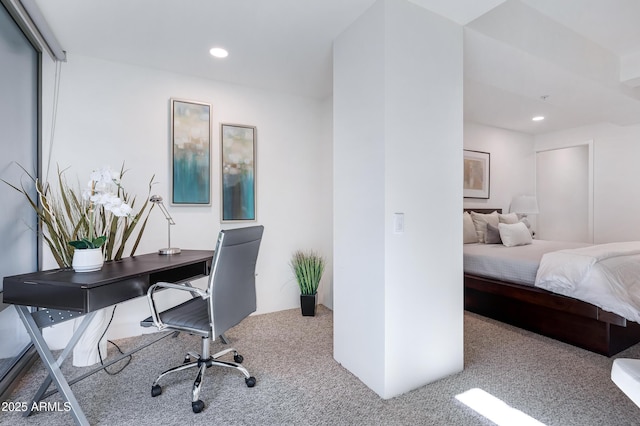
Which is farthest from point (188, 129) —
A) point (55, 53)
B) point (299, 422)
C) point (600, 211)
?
point (600, 211)

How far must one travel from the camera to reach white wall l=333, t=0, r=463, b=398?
1.88m

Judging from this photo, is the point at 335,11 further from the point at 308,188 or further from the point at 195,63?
the point at 308,188

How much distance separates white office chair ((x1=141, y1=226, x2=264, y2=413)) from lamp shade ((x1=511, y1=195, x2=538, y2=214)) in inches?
177

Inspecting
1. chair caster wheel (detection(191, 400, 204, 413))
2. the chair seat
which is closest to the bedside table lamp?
the chair seat

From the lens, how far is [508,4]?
231cm

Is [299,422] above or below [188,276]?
below

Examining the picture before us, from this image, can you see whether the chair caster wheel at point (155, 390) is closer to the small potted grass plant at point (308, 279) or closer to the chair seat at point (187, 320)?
the chair seat at point (187, 320)

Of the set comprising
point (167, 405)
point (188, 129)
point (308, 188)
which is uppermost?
point (188, 129)

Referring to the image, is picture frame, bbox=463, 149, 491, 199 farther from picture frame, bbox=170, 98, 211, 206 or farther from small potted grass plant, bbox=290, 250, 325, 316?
picture frame, bbox=170, 98, 211, 206

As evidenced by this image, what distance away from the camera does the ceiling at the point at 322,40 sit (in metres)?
2.03

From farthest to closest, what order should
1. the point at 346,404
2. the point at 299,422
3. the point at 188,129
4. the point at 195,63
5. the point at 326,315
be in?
the point at 326,315, the point at 188,129, the point at 195,63, the point at 346,404, the point at 299,422

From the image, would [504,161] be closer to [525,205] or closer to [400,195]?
[525,205]

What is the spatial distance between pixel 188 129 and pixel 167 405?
226 cm

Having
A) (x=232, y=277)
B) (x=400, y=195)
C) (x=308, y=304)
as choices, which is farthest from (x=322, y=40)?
(x=308, y=304)
